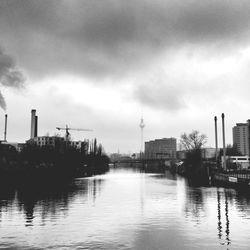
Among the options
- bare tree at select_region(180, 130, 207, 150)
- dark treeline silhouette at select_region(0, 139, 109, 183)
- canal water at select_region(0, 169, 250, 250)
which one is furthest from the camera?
bare tree at select_region(180, 130, 207, 150)

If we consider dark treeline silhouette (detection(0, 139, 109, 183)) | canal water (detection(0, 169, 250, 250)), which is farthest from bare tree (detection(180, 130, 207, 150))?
canal water (detection(0, 169, 250, 250))

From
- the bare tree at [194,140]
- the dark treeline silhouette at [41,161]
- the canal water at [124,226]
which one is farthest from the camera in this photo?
A: the bare tree at [194,140]

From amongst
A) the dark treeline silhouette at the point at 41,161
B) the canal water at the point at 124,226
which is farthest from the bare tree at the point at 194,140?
the canal water at the point at 124,226

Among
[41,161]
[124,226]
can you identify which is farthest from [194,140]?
[124,226]

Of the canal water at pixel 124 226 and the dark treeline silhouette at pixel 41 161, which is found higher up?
the dark treeline silhouette at pixel 41 161

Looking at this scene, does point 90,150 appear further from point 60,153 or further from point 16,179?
point 16,179

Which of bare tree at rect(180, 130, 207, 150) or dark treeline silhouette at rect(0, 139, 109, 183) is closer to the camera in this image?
dark treeline silhouette at rect(0, 139, 109, 183)

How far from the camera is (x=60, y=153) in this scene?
9819 cm

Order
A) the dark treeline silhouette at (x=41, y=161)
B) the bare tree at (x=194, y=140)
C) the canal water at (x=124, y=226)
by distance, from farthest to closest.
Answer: the bare tree at (x=194, y=140)
the dark treeline silhouette at (x=41, y=161)
the canal water at (x=124, y=226)

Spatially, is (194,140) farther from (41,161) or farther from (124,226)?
(124,226)

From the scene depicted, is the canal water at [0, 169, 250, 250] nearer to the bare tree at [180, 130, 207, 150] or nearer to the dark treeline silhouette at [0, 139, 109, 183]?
the dark treeline silhouette at [0, 139, 109, 183]

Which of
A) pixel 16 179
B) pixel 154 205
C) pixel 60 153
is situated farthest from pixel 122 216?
pixel 60 153

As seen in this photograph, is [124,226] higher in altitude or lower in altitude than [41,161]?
lower

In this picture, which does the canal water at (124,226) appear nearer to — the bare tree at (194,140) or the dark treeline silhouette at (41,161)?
the dark treeline silhouette at (41,161)
